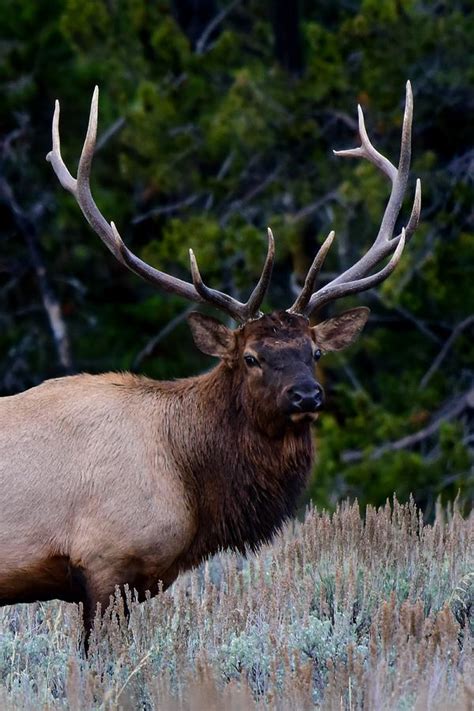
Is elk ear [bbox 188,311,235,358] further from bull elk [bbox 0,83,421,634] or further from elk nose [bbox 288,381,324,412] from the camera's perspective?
elk nose [bbox 288,381,324,412]

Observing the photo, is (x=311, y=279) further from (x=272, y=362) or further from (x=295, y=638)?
(x=295, y=638)

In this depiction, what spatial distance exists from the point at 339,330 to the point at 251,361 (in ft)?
2.02

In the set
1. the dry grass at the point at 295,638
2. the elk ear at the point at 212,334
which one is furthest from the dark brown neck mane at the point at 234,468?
the dry grass at the point at 295,638

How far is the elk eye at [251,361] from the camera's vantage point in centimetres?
599

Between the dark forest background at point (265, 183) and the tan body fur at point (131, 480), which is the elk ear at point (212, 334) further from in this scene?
the dark forest background at point (265, 183)

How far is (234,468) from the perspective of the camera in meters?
6.02

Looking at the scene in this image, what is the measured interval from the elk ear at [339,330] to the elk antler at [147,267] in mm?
360

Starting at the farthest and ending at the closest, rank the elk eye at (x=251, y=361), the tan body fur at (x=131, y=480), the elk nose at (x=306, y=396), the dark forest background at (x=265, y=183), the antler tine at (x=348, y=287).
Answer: the dark forest background at (x=265, y=183)
the antler tine at (x=348, y=287)
the elk eye at (x=251, y=361)
the elk nose at (x=306, y=396)
the tan body fur at (x=131, y=480)

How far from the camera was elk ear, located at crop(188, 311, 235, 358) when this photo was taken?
6195 mm

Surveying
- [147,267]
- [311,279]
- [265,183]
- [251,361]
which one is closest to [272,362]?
[251,361]

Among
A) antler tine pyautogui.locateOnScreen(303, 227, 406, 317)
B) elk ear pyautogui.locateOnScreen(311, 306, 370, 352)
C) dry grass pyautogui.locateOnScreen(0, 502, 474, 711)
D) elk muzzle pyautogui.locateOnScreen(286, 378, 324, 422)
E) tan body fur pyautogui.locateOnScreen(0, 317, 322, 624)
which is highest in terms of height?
antler tine pyautogui.locateOnScreen(303, 227, 406, 317)

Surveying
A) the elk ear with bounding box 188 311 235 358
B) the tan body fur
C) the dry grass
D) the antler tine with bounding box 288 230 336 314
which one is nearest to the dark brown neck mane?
the tan body fur

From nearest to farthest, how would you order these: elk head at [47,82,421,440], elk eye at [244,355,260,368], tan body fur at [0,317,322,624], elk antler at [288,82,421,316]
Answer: tan body fur at [0,317,322,624] < elk head at [47,82,421,440] < elk eye at [244,355,260,368] < elk antler at [288,82,421,316]

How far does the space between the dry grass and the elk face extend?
67cm
